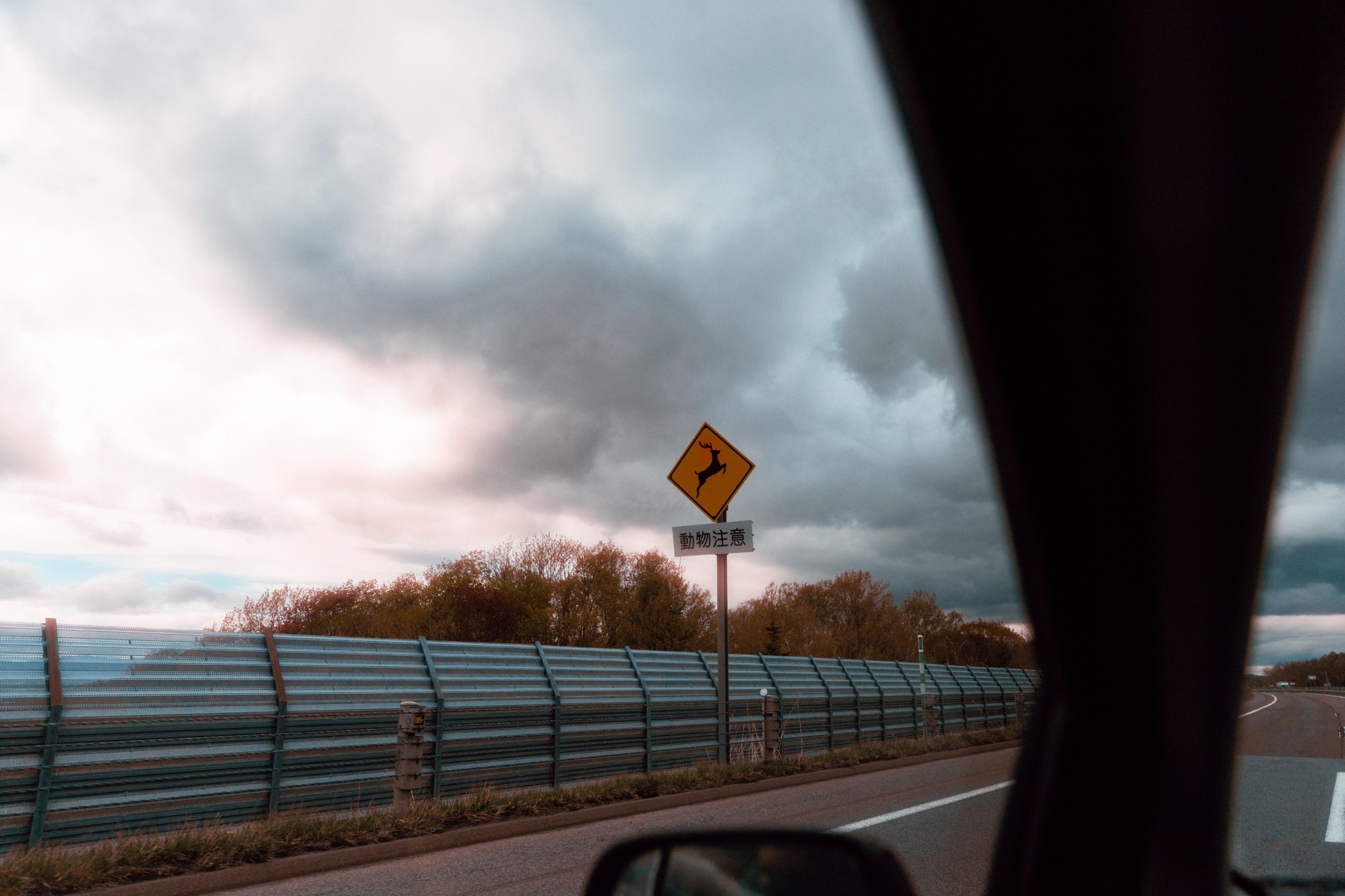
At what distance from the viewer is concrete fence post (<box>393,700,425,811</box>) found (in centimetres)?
909

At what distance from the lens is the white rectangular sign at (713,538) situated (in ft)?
42.9

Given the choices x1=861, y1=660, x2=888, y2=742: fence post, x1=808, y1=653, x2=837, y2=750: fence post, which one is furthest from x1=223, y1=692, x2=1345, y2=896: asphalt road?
x1=861, y1=660, x2=888, y2=742: fence post

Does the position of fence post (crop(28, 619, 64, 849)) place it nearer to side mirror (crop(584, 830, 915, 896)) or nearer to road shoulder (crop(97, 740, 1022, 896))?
road shoulder (crop(97, 740, 1022, 896))

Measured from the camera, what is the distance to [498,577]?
53250 mm

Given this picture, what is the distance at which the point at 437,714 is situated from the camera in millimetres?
11539

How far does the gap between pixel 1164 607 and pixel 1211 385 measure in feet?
1.30

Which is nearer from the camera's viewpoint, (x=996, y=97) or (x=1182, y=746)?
(x=996, y=97)

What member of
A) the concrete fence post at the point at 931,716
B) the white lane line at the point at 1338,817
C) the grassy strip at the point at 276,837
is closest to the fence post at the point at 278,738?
the grassy strip at the point at 276,837

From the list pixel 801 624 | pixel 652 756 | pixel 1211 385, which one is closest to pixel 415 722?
pixel 652 756

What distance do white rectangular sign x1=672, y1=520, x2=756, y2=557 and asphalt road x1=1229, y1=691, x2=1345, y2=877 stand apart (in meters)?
7.81

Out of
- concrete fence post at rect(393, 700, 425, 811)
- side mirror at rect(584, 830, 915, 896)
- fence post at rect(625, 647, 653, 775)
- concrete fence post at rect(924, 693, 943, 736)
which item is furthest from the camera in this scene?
fence post at rect(625, 647, 653, 775)

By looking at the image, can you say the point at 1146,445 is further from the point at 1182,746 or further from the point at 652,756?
the point at 652,756

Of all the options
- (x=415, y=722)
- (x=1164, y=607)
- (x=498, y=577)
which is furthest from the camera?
(x=498, y=577)

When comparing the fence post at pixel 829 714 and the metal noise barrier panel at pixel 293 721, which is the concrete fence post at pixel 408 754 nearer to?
the metal noise barrier panel at pixel 293 721
